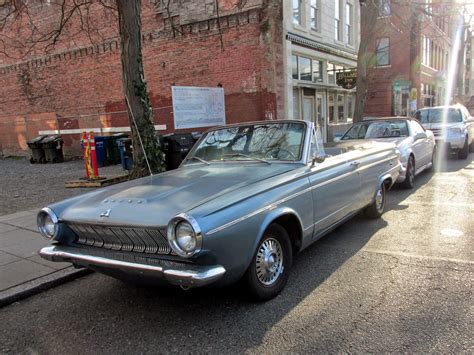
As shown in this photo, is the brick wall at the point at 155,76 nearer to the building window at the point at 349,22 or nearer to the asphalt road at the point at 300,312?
the building window at the point at 349,22

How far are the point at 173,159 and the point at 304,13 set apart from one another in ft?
30.2

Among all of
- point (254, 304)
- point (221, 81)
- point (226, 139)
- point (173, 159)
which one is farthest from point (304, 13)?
point (254, 304)

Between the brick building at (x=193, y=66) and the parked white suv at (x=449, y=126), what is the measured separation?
15.9 ft

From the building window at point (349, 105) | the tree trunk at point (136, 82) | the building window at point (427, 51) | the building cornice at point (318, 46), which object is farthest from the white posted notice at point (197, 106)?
the building window at point (427, 51)

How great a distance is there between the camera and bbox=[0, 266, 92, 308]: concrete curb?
4.04 metres

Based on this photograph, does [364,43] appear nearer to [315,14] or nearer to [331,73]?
[315,14]

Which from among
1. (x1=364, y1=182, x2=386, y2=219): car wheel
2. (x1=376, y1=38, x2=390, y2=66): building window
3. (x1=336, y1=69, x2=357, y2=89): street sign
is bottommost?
(x1=364, y1=182, x2=386, y2=219): car wheel

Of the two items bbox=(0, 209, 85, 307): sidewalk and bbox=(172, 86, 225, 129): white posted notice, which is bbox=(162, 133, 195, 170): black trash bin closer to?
bbox=(172, 86, 225, 129): white posted notice

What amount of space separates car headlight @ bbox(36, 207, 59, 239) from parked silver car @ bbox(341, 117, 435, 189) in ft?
21.1

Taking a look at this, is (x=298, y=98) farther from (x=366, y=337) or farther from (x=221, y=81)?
(x=366, y=337)

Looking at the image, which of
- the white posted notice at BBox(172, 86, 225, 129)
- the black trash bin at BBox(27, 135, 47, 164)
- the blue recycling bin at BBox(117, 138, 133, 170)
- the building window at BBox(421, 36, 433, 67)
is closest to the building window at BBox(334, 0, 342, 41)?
the white posted notice at BBox(172, 86, 225, 129)

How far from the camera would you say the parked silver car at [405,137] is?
8.22m

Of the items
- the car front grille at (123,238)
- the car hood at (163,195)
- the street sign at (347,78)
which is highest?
the street sign at (347,78)

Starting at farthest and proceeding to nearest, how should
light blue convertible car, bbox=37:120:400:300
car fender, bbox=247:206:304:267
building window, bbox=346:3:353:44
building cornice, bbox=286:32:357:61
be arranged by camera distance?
building window, bbox=346:3:353:44
building cornice, bbox=286:32:357:61
car fender, bbox=247:206:304:267
light blue convertible car, bbox=37:120:400:300
